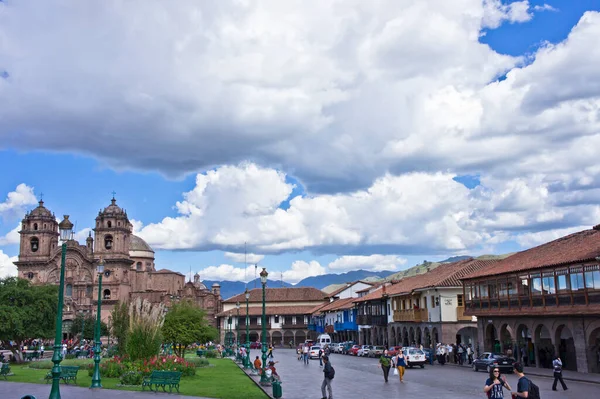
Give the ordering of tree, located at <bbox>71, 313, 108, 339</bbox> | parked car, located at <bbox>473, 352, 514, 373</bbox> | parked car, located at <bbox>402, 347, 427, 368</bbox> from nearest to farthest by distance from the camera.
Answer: parked car, located at <bbox>473, 352, 514, 373</bbox>
parked car, located at <bbox>402, 347, 427, 368</bbox>
tree, located at <bbox>71, 313, 108, 339</bbox>

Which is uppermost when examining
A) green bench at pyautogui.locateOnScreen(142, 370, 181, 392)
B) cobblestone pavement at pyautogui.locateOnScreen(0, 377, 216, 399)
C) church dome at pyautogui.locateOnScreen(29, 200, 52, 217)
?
church dome at pyautogui.locateOnScreen(29, 200, 52, 217)

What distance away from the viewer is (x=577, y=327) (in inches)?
1288

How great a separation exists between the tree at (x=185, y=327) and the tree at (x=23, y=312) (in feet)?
35.4

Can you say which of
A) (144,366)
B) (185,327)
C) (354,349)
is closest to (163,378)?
(144,366)

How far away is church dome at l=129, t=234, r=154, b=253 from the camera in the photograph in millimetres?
115438

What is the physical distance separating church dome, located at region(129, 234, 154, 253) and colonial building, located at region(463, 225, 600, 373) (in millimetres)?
81905

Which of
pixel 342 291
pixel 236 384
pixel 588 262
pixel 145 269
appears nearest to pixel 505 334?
pixel 588 262

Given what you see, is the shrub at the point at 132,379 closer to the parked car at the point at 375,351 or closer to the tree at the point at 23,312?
the tree at the point at 23,312

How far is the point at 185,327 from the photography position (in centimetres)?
4319

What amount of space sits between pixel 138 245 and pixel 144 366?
92.9 m

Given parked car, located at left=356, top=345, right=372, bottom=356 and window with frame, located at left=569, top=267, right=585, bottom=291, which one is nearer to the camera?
window with frame, located at left=569, top=267, right=585, bottom=291

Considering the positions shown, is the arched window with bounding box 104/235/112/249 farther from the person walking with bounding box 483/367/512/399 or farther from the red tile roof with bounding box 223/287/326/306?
the person walking with bounding box 483/367/512/399

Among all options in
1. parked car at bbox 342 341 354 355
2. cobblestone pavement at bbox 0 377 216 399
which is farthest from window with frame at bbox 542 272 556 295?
parked car at bbox 342 341 354 355

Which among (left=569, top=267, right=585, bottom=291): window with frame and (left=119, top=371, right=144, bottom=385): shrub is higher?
(left=569, top=267, right=585, bottom=291): window with frame
